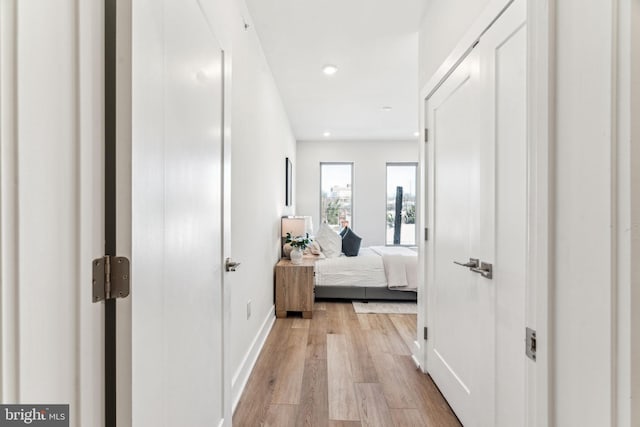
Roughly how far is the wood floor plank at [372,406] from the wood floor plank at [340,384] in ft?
0.13

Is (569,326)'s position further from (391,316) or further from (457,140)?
(391,316)

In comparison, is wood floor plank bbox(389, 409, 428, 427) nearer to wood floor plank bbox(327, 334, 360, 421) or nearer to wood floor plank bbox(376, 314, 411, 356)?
wood floor plank bbox(327, 334, 360, 421)

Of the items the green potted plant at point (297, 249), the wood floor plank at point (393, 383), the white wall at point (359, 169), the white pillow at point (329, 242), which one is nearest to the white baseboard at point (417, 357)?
the wood floor plank at point (393, 383)

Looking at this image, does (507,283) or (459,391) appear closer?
(507,283)

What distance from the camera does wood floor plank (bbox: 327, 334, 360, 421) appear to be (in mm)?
1753

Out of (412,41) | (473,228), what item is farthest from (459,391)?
(412,41)

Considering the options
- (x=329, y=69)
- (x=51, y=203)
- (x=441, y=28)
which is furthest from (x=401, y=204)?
(x=51, y=203)

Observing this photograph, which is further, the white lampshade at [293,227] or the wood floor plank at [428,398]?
the white lampshade at [293,227]

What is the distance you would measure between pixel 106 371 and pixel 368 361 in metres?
2.05

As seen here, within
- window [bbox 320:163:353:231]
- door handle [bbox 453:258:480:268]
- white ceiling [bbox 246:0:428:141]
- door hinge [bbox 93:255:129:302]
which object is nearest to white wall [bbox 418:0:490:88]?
white ceiling [bbox 246:0:428:141]

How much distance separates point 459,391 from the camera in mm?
1699

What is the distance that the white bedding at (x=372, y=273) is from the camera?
12.9ft

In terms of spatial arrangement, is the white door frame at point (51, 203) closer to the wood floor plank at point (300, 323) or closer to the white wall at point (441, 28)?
the white wall at point (441, 28)

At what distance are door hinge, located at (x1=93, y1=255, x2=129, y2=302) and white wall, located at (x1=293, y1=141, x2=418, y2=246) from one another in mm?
5567
